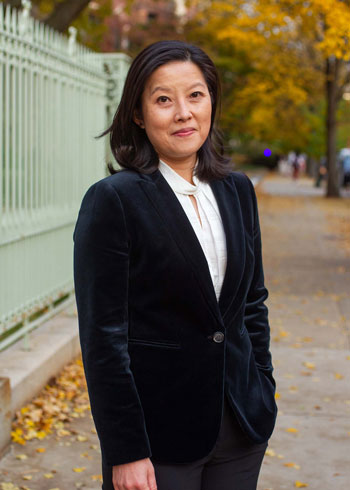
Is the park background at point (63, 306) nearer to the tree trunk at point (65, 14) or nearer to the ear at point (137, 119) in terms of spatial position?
the ear at point (137, 119)

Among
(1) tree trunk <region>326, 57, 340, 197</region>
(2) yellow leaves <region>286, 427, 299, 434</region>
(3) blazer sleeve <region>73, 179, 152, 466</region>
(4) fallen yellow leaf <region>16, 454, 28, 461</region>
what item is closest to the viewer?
(3) blazer sleeve <region>73, 179, 152, 466</region>

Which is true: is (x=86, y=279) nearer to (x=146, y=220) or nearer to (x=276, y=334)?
(x=146, y=220)

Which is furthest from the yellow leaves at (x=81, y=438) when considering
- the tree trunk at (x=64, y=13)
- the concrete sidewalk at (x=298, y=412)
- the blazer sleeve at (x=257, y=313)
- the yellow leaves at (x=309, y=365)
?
the tree trunk at (x=64, y=13)

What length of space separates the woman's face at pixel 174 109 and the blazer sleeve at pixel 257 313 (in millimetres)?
305

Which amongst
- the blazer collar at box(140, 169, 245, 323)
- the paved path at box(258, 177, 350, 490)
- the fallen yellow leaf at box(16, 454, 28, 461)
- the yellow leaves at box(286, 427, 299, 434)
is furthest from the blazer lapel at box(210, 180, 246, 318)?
the yellow leaves at box(286, 427, 299, 434)

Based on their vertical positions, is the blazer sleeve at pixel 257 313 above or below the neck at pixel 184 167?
below

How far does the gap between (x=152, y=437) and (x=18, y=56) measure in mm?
3990

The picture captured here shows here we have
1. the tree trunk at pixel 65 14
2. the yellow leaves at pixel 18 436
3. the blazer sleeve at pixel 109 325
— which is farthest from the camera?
the tree trunk at pixel 65 14

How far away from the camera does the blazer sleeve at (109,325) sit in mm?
1949

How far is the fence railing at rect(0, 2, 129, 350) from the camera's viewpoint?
532 cm

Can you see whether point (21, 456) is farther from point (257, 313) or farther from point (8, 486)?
point (257, 313)

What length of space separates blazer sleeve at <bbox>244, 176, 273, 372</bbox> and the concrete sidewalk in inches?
81.6

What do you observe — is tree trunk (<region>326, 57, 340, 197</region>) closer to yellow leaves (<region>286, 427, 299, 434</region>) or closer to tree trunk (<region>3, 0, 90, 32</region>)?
tree trunk (<region>3, 0, 90, 32</region>)

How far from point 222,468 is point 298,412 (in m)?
3.34
